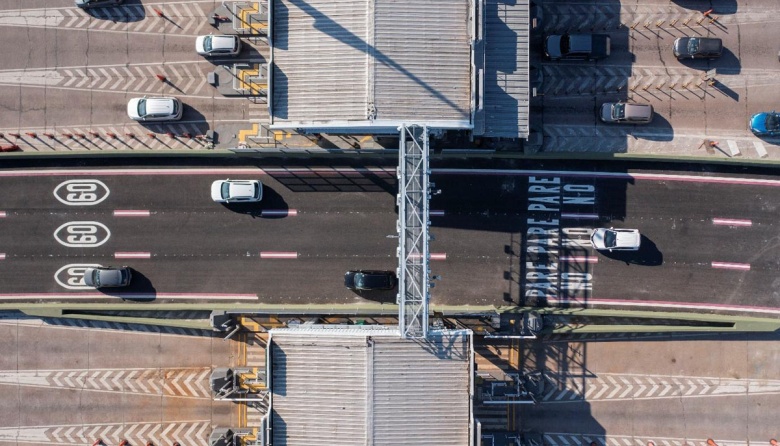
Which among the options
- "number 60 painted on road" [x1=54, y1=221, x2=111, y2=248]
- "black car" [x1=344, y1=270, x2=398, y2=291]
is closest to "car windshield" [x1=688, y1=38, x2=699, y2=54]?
"black car" [x1=344, y1=270, x2=398, y2=291]

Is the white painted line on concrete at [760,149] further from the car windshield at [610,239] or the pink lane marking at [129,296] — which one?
the pink lane marking at [129,296]

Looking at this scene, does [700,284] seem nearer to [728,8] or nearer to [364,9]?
[728,8]

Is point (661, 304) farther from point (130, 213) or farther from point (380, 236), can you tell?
point (130, 213)

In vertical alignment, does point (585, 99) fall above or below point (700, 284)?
above

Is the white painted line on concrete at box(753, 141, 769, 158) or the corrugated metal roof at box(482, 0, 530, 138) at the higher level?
the corrugated metal roof at box(482, 0, 530, 138)

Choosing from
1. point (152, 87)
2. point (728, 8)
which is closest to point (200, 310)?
point (152, 87)

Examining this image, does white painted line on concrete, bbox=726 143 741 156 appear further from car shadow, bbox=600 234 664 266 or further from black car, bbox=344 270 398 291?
black car, bbox=344 270 398 291

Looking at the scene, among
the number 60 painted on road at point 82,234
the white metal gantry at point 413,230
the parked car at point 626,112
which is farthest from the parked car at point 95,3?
the parked car at point 626,112
